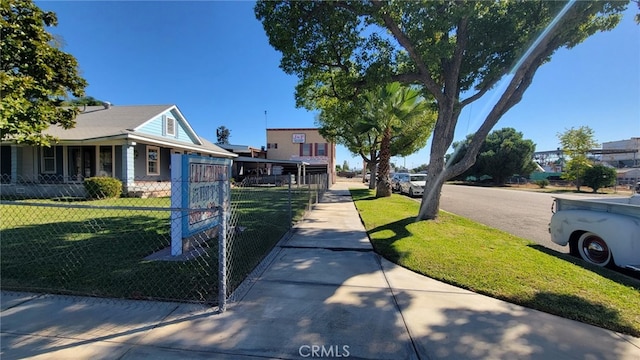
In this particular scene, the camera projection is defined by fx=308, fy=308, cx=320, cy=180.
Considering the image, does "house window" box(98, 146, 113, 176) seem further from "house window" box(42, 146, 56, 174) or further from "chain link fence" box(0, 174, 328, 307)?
"chain link fence" box(0, 174, 328, 307)

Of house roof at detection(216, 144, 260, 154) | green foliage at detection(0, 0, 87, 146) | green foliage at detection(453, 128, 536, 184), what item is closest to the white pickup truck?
green foliage at detection(0, 0, 87, 146)

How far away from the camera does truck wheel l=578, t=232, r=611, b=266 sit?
530cm

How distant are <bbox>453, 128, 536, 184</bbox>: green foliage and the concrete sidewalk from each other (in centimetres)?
4441

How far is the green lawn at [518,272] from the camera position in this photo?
3.59m

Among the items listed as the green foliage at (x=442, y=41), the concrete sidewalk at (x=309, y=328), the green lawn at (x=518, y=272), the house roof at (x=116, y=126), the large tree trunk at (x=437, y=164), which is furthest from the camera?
the house roof at (x=116, y=126)

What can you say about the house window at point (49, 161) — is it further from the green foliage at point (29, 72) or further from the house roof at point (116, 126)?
the green foliage at point (29, 72)

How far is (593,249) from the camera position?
5527mm

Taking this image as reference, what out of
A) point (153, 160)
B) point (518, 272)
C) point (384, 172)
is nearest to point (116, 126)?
point (153, 160)

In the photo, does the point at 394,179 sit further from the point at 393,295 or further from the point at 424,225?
the point at 393,295

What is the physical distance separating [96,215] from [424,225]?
9.86 meters

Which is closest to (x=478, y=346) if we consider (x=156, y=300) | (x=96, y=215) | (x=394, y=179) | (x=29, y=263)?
(x=156, y=300)

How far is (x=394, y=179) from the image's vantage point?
26.6m

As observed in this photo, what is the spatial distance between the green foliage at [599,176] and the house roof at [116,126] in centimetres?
3663

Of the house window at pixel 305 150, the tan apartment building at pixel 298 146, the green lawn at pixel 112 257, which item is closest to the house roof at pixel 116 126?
the green lawn at pixel 112 257
